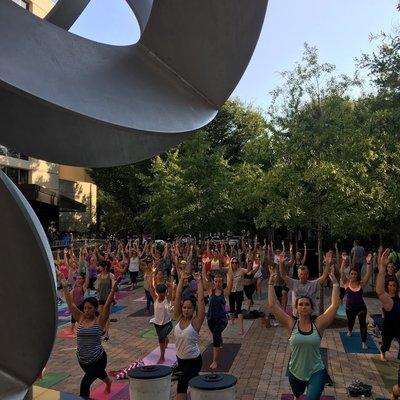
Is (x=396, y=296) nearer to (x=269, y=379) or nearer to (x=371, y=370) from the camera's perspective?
(x=371, y=370)

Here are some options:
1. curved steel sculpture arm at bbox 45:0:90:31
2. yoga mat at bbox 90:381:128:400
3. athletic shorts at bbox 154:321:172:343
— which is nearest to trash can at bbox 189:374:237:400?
yoga mat at bbox 90:381:128:400

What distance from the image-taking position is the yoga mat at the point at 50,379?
8630mm

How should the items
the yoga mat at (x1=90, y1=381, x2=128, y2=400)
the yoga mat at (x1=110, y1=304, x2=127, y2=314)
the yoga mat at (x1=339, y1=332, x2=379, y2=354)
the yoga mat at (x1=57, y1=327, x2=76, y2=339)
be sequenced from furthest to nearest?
1. the yoga mat at (x1=110, y1=304, x2=127, y2=314)
2. the yoga mat at (x1=57, y1=327, x2=76, y2=339)
3. the yoga mat at (x1=339, y1=332, x2=379, y2=354)
4. the yoga mat at (x1=90, y1=381, x2=128, y2=400)

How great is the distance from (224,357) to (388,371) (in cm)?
286

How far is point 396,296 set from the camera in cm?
923

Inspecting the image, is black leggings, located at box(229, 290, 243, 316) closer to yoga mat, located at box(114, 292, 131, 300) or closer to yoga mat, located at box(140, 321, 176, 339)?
yoga mat, located at box(140, 321, 176, 339)

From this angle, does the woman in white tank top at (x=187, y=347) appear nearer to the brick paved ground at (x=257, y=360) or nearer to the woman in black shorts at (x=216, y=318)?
the brick paved ground at (x=257, y=360)

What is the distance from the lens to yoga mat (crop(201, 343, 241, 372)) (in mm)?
9320

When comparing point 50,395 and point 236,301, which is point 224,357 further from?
point 50,395

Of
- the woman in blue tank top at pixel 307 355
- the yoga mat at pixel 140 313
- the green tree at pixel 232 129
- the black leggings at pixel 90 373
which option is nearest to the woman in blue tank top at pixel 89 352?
the black leggings at pixel 90 373

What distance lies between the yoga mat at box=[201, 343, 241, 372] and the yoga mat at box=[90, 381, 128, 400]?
1501 millimetres

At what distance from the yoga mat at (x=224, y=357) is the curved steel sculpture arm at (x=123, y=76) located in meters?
4.78

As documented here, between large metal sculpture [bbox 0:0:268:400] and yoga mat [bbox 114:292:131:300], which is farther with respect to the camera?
yoga mat [bbox 114:292:131:300]

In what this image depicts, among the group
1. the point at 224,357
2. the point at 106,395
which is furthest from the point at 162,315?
the point at 106,395
